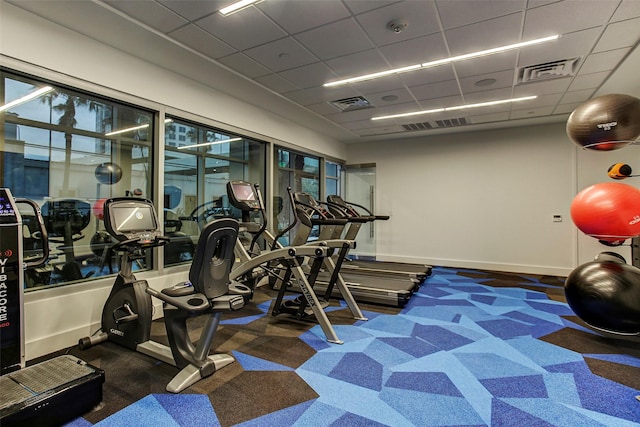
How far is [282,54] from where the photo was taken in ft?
12.2

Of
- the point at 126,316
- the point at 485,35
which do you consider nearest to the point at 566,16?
the point at 485,35

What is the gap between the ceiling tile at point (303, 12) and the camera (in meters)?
2.79

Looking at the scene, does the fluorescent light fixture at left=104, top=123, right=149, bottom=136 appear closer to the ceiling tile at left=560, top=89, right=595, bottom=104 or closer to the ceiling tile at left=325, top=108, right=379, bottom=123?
the ceiling tile at left=325, top=108, right=379, bottom=123

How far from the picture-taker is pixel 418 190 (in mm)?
7906

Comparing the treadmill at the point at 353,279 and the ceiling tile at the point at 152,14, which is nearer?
the ceiling tile at the point at 152,14

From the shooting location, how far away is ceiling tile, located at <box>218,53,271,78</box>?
384 centimetres

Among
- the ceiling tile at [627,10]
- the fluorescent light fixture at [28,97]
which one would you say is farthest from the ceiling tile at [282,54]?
the ceiling tile at [627,10]

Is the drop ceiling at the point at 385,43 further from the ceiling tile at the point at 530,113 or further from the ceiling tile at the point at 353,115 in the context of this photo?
the ceiling tile at the point at 353,115

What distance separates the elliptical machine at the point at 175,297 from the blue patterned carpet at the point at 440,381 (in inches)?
13.3

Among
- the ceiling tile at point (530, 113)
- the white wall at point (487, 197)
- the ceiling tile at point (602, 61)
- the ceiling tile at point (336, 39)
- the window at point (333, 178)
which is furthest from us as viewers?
the window at point (333, 178)

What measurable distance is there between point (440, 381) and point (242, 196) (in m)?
2.86

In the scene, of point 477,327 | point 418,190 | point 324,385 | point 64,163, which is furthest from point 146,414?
point 418,190

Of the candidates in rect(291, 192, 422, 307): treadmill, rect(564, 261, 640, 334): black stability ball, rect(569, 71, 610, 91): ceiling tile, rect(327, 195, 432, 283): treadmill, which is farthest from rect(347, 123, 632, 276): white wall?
rect(564, 261, 640, 334): black stability ball

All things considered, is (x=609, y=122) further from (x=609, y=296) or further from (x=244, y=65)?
(x=244, y=65)
